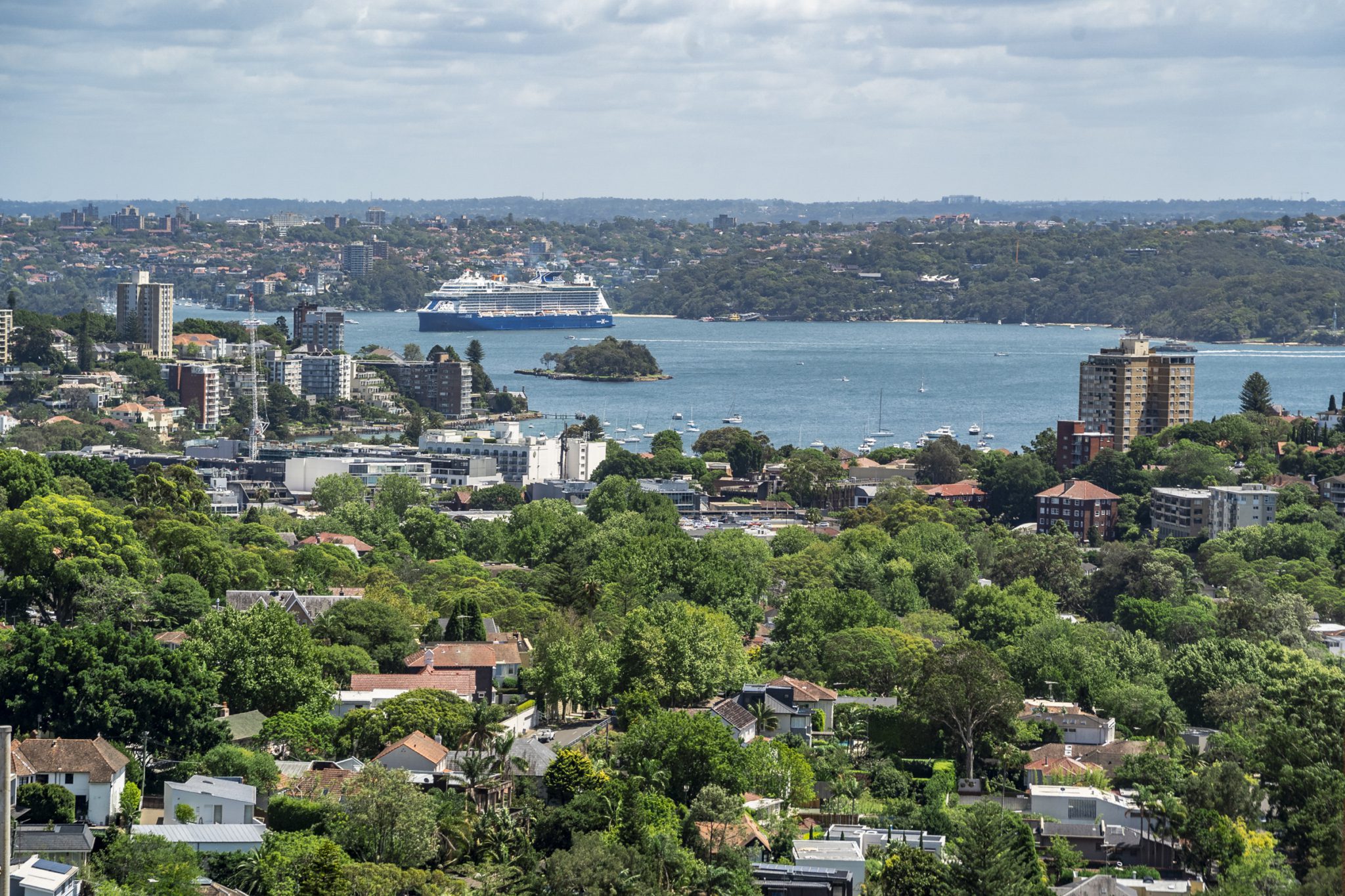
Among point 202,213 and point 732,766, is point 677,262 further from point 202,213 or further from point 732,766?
point 732,766

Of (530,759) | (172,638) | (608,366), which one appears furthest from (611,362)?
(530,759)

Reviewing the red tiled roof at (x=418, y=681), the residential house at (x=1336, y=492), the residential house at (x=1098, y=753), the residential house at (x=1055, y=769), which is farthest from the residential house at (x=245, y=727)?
the residential house at (x=1336, y=492)

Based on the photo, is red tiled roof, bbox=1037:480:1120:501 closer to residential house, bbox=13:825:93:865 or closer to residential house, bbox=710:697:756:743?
residential house, bbox=710:697:756:743

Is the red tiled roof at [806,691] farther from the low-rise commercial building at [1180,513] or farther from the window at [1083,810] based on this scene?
the low-rise commercial building at [1180,513]

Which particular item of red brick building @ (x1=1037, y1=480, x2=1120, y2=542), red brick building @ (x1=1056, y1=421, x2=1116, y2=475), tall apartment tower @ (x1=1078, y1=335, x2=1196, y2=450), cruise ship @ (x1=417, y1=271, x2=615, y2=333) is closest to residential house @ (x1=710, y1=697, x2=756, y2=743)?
red brick building @ (x1=1037, y1=480, x2=1120, y2=542)

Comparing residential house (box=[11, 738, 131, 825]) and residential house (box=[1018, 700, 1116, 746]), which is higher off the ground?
residential house (box=[11, 738, 131, 825])

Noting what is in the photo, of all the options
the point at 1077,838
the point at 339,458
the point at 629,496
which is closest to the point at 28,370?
the point at 339,458
